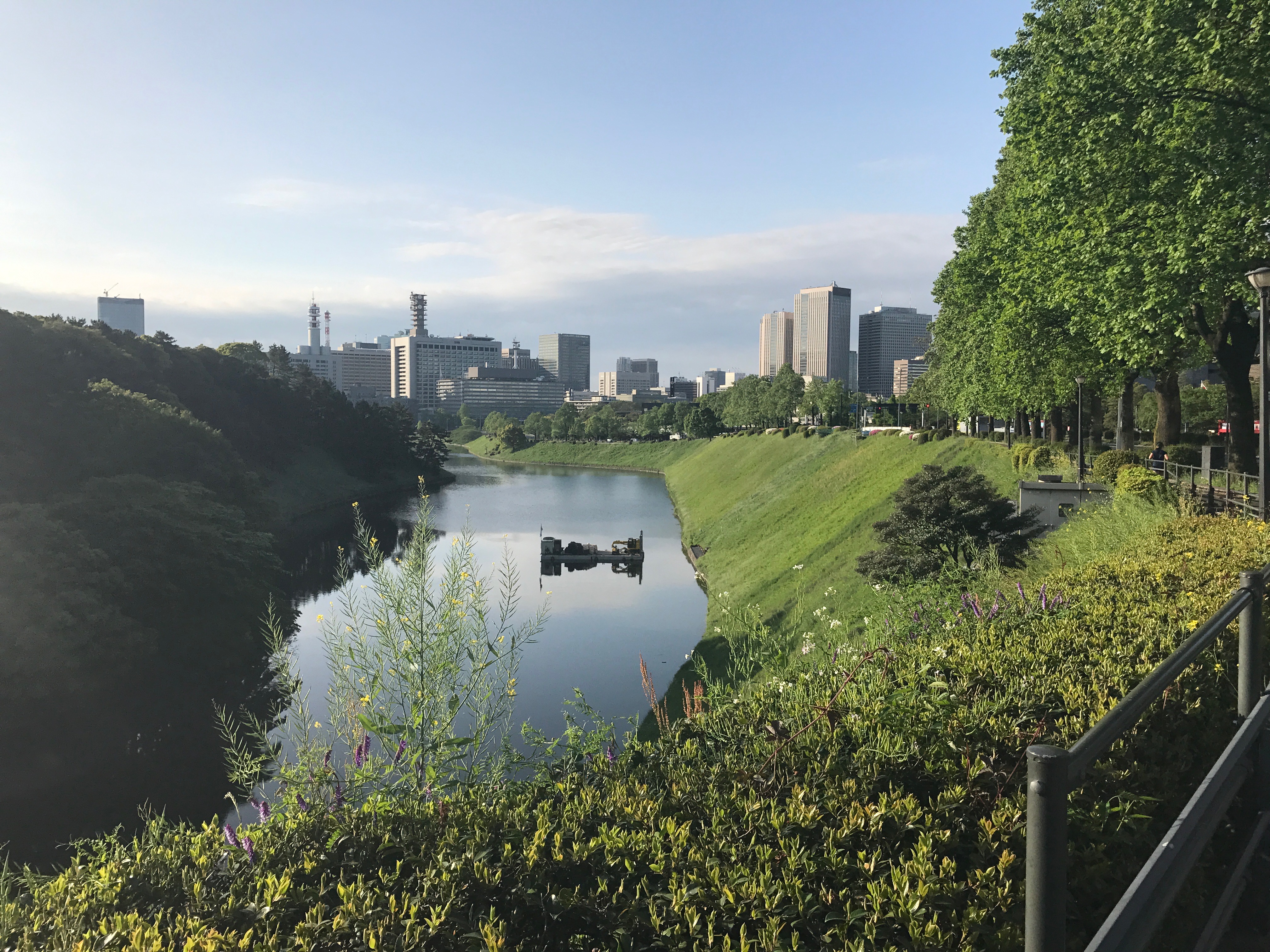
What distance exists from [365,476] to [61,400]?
4568cm

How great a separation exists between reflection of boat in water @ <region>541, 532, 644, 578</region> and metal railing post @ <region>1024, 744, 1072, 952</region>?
37656 millimetres

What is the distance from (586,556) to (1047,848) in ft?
130

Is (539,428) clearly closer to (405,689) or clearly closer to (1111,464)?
(1111,464)

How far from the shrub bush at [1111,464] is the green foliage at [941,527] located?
4334mm

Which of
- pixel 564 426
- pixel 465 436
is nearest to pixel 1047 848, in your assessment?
pixel 564 426

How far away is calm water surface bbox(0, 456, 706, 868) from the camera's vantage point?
52.6 feet

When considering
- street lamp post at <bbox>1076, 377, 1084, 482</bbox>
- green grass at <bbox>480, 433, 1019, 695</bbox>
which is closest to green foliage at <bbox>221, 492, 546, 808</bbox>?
green grass at <bbox>480, 433, 1019, 695</bbox>

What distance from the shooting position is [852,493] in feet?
104

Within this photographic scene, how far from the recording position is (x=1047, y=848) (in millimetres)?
1733

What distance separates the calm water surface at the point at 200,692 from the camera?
1605 cm

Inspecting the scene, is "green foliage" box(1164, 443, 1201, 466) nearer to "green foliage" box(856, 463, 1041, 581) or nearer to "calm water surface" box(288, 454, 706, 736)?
"green foliage" box(856, 463, 1041, 581)

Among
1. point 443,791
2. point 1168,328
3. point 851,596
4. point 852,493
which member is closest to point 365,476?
point 852,493

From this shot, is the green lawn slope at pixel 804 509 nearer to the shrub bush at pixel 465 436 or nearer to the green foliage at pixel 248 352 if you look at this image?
the green foliage at pixel 248 352

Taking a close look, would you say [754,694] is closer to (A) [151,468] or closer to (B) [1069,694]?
(B) [1069,694]
